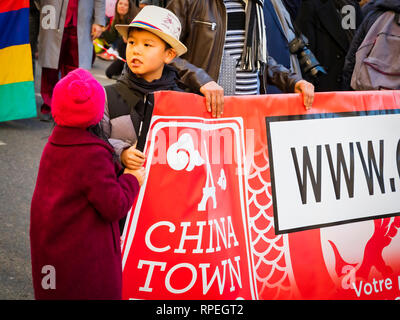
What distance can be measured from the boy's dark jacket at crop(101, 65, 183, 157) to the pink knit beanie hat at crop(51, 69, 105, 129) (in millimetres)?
364

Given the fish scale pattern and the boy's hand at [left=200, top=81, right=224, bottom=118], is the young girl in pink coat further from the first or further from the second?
the fish scale pattern

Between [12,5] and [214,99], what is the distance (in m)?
3.91

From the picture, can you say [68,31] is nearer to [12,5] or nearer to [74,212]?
[12,5]

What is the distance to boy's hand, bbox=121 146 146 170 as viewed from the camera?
8.77 feet

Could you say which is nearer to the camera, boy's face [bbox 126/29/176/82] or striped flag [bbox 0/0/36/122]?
boy's face [bbox 126/29/176/82]

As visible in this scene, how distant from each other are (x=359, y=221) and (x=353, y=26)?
3758mm

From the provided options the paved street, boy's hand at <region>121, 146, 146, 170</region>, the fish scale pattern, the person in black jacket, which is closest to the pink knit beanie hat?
boy's hand at <region>121, 146, 146, 170</region>

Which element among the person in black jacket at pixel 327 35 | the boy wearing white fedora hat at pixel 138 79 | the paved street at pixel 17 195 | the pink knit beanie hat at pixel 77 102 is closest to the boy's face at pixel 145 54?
the boy wearing white fedora hat at pixel 138 79

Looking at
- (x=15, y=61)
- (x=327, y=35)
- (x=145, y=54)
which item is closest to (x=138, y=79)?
(x=145, y=54)

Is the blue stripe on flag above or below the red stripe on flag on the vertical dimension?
below

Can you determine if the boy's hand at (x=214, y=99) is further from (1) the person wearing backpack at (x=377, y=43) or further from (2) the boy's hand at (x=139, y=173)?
(1) the person wearing backpack at (x=377, y=43)

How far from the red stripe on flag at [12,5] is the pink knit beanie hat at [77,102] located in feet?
13.7

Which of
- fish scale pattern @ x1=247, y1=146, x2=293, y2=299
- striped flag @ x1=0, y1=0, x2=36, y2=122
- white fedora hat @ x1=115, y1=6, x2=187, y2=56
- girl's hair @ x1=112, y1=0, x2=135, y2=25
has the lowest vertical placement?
fish scale pattern @ x1=247, y1=146, x2=293, y2=299
